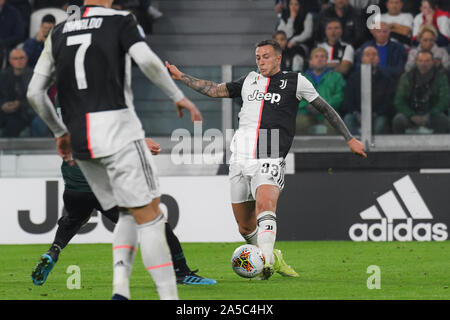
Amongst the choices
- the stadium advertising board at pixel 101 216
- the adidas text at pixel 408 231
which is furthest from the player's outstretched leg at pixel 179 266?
the adidas text at pixel 408 231

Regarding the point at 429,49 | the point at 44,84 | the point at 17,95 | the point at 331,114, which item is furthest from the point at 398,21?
the point at 44,84

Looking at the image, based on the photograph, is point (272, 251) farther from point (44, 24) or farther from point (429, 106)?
point (44, 24)

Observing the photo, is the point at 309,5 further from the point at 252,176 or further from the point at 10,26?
the point at 252,176

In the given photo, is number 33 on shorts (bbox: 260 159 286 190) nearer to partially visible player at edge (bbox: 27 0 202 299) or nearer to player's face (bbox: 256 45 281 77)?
player's face (bbox: 256 45 281 77)

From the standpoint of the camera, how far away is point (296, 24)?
14.4 meters

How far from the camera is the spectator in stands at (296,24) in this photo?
46.1 ft

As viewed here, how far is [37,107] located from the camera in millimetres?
5695

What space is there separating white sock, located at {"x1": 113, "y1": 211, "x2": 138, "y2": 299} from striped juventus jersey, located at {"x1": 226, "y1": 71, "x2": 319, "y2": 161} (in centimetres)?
265

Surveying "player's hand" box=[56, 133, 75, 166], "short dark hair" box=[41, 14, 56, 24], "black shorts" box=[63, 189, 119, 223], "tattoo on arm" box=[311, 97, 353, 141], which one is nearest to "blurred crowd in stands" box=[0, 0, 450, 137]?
"short dark hair" box=[41, 14, 56, 24]

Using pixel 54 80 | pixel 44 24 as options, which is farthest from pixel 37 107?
pixel 44 24

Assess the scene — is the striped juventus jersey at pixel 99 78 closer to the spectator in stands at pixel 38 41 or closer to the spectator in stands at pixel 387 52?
the spectator in stands at pixel 387 52

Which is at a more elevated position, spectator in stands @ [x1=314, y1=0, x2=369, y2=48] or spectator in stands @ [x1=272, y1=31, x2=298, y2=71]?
spectator in stands @ [x1=314, y1=0, x2=369, y2=48]

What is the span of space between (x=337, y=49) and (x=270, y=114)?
5.46m

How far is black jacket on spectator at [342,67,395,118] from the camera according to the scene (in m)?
12.5
